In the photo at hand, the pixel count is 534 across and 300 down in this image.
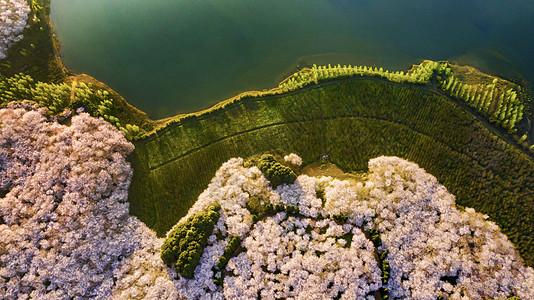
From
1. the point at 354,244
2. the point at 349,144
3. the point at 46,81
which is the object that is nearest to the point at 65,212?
the point at 46,81

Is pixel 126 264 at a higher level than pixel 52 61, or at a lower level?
lower

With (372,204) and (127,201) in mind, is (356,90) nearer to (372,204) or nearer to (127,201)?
(372,204)

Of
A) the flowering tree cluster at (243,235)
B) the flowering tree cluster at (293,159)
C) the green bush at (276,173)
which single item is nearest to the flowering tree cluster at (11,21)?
the flowering tree cluster at (243,235)

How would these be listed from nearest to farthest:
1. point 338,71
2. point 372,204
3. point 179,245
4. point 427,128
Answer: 1. point 179,245
2. point 372,204
3. point 427,128
4. point 338,71

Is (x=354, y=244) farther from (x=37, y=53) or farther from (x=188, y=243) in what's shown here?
(x=37, y=53)

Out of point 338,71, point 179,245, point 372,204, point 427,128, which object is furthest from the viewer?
point 338,71

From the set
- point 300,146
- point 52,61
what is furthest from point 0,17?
point 300,146
